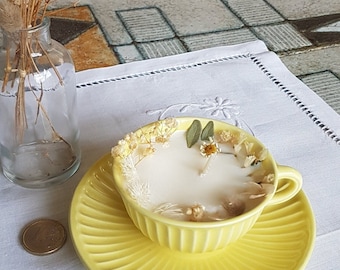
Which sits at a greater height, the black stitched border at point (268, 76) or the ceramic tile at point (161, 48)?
the black stitched border at point (268, 76)

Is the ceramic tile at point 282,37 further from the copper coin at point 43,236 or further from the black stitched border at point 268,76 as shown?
the copper coin at point 43,236

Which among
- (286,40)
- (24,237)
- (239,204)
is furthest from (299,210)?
(286,40)

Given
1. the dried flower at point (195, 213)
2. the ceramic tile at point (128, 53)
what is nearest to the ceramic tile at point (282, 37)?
the ceramic tile at point (128, 53)

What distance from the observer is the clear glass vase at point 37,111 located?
596mm

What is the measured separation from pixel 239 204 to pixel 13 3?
29cm

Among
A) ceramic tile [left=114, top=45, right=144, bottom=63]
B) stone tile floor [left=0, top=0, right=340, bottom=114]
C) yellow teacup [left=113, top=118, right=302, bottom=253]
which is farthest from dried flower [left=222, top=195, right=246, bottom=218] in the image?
ceramic tile [left=114, top=45, right=144, bottom=63]

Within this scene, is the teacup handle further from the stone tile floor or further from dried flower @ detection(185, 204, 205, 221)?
the stone tile floor

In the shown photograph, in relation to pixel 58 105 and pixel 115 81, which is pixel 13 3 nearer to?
pixel 58 105

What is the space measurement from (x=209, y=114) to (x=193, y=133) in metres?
0.18

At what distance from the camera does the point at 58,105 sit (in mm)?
659

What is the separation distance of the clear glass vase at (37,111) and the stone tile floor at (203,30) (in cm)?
25

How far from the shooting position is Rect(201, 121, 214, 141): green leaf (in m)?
0.58

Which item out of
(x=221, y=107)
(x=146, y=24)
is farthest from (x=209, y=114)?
(x=146, y=24)

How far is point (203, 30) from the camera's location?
1.05m
